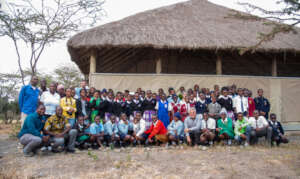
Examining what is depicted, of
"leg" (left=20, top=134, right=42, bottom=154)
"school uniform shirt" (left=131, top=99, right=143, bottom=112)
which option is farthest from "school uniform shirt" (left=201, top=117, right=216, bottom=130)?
"leg" (left=20, top=134, right=42, bottom=154)

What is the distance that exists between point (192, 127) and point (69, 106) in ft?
9.61

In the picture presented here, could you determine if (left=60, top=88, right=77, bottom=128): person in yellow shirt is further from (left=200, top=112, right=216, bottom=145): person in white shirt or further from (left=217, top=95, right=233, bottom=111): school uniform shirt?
(left=217, top=95, right=233, bottom=111): school uniform shirt

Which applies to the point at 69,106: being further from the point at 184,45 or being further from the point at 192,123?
the point at 184,45

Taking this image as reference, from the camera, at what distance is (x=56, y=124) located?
523cm

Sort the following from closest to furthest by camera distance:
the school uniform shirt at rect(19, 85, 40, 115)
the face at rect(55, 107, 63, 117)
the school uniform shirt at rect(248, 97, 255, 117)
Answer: the face at rect(55, 107, 63, 117)
the school uniform shirt at rect(19, 85, 40, 115)
the school uniform shirt at rect(248, 97, 255, 117)

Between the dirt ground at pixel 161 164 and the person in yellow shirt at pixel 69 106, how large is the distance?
821 mm

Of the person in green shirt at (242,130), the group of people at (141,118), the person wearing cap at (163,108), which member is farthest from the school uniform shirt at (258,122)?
the person wearing cap at (163,108)

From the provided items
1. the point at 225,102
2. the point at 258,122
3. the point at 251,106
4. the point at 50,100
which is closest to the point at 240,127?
the point at 258,122

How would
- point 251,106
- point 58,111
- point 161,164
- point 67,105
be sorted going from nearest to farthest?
point 161,164 < point 58,111 < point 67,105 < point 251,106

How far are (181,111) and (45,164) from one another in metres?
3.51

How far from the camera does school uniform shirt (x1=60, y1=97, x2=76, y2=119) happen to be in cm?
556

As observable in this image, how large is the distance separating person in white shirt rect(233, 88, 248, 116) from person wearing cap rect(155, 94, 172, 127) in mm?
1755

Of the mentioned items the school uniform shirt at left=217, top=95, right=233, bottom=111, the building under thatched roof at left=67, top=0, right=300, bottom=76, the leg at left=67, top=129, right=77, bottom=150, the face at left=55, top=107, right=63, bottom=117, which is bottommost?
the leg at left=67, top=129, right=77, bottom=150

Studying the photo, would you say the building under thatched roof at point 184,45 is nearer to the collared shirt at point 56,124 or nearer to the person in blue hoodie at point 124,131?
the person in blue hoodie at point 124,131
